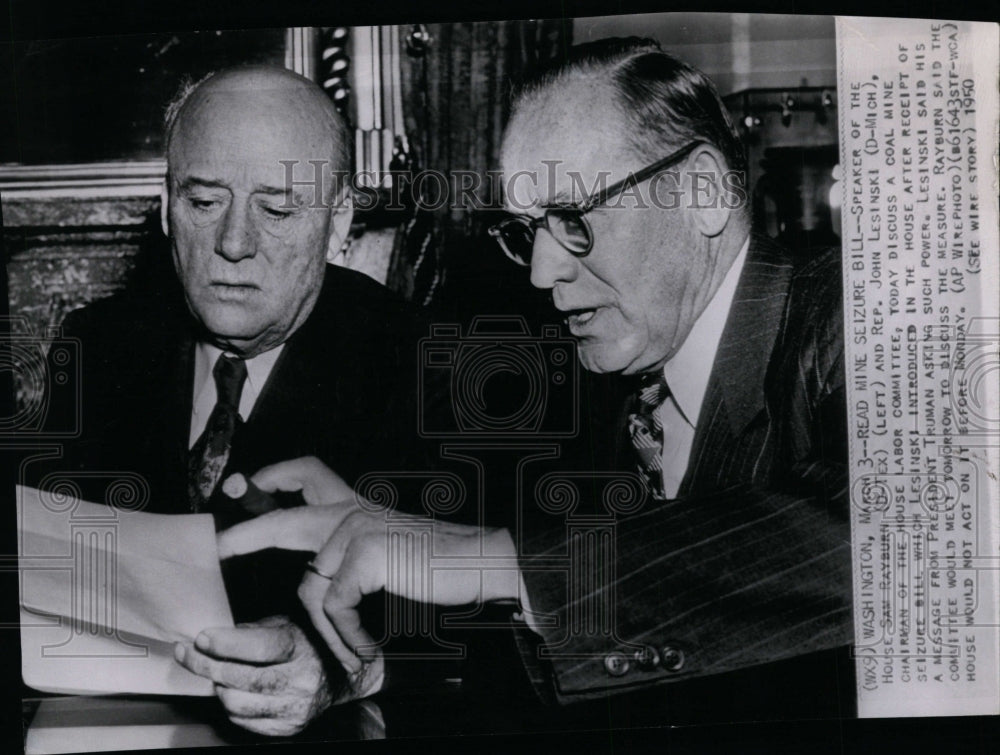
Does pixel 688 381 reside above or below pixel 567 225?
below

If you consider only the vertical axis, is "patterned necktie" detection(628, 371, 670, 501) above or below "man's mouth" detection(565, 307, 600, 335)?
below

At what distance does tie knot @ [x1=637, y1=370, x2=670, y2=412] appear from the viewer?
5.57ft

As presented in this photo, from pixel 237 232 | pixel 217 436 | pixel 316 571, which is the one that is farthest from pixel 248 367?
pixel 316 571

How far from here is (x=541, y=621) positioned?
1.70 metres

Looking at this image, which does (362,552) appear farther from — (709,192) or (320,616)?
(709,192)

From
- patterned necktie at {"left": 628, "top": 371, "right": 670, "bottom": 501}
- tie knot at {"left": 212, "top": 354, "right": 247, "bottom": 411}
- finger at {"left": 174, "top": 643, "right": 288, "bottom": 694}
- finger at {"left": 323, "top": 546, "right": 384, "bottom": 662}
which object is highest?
tie knot at {"left": 212, "top": 354, "right": 247, "bottom": 411}

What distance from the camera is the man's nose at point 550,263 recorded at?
167 centimetres

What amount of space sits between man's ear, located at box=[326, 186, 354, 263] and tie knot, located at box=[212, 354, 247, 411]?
260mm

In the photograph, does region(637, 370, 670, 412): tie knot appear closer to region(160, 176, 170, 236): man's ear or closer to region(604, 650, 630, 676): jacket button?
region(604, 650, 630, 676): jacket button

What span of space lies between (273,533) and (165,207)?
0.61 metres

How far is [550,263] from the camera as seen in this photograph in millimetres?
1678

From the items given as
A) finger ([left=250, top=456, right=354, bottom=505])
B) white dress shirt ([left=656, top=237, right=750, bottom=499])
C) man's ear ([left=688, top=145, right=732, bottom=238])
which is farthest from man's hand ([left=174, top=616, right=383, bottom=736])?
man's ear ([left=688, top=145, right=732, bottom=238])

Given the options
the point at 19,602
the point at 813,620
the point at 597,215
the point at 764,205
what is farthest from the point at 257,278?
the point at 813,620

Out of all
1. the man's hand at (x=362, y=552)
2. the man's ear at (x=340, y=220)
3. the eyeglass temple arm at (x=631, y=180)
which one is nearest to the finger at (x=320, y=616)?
the man's hand at (x=362, y=552)
